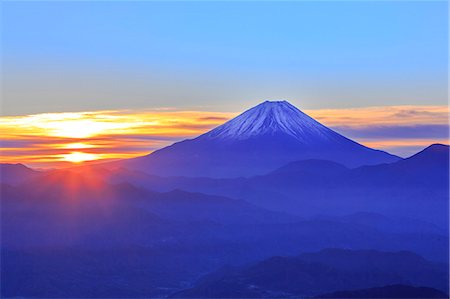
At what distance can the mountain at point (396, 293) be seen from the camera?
129625 mm

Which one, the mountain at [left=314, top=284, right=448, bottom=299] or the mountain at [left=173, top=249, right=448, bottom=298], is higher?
the mountain at [left=314, top=284, right=448, bottom=299]

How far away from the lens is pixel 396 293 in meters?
133

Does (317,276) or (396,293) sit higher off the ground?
(396,293)

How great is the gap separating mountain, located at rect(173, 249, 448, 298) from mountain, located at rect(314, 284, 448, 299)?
31.4 metres

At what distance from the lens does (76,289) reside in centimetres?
18062

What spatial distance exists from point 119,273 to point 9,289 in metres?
26.1

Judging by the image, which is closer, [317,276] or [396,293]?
[396,293]

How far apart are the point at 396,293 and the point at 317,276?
42.7m

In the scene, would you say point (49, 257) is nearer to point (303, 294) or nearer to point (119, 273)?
point (119, 273)

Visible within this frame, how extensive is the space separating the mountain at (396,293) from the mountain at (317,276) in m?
31.4

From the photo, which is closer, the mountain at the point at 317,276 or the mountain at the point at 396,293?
the mountain at the point at 396,293

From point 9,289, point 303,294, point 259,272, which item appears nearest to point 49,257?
point 9,289

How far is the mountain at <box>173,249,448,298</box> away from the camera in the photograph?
166500 millimetres

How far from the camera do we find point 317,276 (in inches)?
6870
